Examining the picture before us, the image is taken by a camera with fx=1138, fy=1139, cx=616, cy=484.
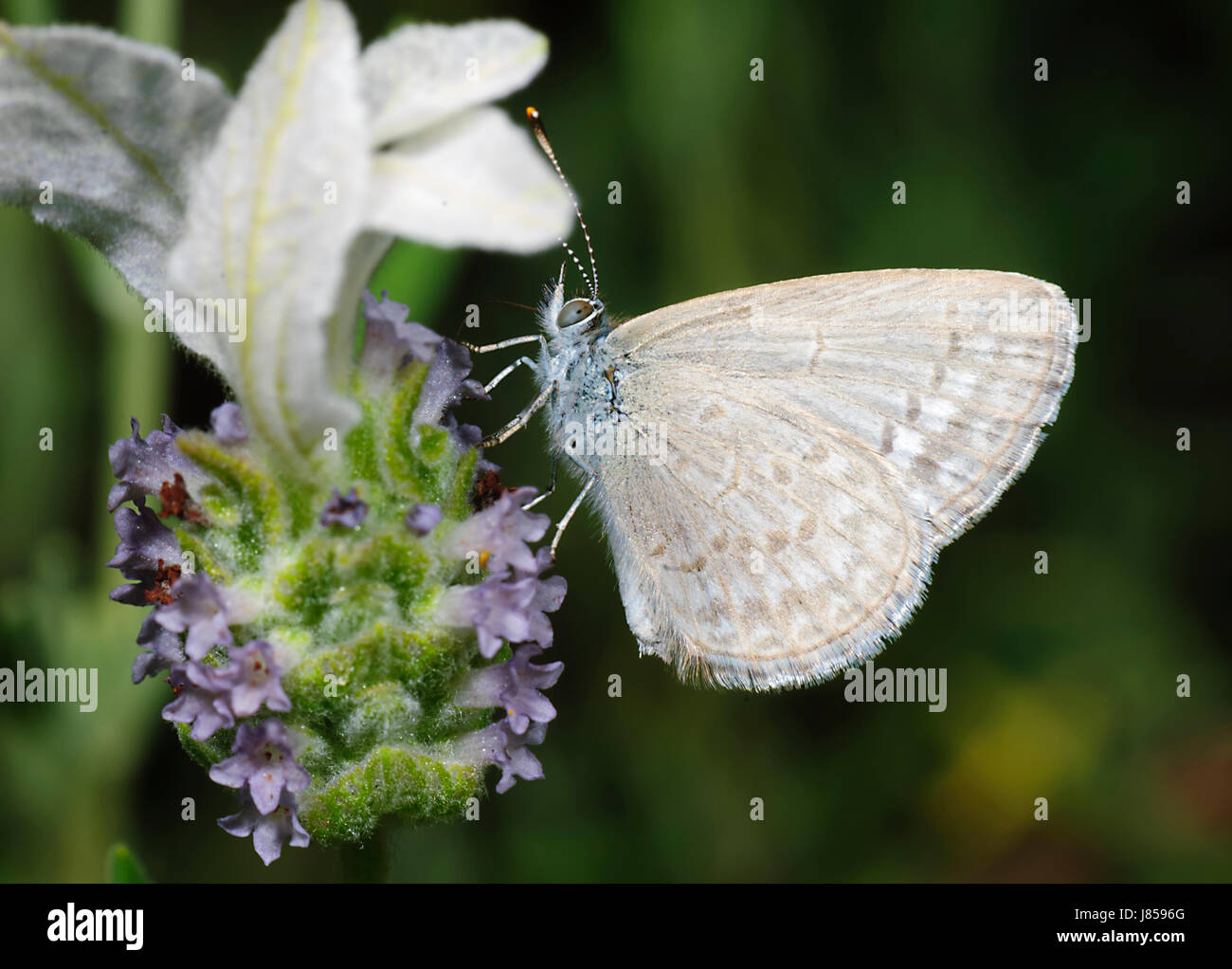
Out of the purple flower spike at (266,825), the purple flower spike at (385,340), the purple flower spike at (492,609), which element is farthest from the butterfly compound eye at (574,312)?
the purple flower spike at (266,825)

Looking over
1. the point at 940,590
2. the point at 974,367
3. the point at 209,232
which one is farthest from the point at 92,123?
the point at 940,590

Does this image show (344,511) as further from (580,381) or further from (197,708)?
(580,381)

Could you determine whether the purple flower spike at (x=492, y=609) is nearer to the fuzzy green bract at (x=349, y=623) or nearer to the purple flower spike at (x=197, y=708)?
the fuzzy green bract at (x=349, y=623)

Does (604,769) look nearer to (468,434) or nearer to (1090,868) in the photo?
(1090,868)

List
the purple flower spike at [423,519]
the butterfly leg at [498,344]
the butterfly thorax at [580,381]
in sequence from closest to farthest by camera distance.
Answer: the purple flower spike at [423,519], the butterfly leg at [498,344], the butterfly thorax at [580,381]

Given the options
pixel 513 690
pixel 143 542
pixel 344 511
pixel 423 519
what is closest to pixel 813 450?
pixel 513 690
